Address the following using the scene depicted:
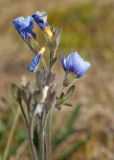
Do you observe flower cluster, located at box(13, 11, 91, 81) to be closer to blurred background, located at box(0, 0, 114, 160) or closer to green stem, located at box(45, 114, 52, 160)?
green stem, located at box(45, 114, 52, 160)

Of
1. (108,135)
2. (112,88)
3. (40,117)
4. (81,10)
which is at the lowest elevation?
(40,117)

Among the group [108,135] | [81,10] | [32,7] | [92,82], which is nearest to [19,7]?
[32,7]

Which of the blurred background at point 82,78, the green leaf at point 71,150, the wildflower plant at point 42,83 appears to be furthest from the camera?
Result: the blurred background at point 82,78

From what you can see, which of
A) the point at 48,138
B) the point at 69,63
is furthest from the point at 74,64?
the point at 48,138

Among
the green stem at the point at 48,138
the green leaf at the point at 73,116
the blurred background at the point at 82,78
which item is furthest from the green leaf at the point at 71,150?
the green stem at the point at 48,138

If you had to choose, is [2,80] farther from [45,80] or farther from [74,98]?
[45,80]

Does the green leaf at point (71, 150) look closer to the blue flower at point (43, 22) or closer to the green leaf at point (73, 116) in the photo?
the green leaf at point (73, 116)

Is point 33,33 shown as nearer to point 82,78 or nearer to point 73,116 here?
point 73,116
